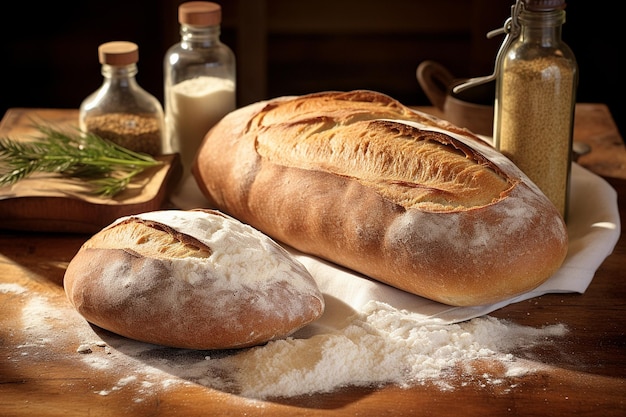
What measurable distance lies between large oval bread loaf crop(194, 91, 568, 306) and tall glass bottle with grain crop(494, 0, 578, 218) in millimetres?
93

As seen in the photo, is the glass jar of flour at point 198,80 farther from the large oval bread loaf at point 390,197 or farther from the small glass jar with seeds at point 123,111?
the large oval bread loaf at point 390,197

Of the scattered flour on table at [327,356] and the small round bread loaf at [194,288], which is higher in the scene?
the small round bread loaf at [194,288]

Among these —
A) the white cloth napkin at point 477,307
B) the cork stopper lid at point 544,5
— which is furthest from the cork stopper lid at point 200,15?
the cork stopper lid at point 544,5

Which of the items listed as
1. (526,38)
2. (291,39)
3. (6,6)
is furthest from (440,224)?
(6,6)

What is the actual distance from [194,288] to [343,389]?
256mm

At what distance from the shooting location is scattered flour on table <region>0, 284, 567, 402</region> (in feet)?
4.29

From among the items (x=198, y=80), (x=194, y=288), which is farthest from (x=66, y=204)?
(x=194, y=288)

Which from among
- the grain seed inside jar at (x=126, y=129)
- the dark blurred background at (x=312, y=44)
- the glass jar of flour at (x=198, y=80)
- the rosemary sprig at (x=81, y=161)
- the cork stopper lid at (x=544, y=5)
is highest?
the cork stopper lid at (x=544, y=5)

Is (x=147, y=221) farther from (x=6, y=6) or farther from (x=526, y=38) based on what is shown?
(x=6, y=6)

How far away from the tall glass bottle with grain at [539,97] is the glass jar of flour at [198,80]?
2.01 ft

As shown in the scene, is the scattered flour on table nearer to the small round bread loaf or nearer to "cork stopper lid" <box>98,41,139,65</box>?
the small round bread loaf

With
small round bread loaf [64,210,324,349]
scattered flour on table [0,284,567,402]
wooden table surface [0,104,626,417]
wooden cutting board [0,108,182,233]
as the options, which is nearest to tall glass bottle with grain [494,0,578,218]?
wooden table surface [0,104,626,417]

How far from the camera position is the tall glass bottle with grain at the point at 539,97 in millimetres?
1669

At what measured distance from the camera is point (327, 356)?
1.33 metres
